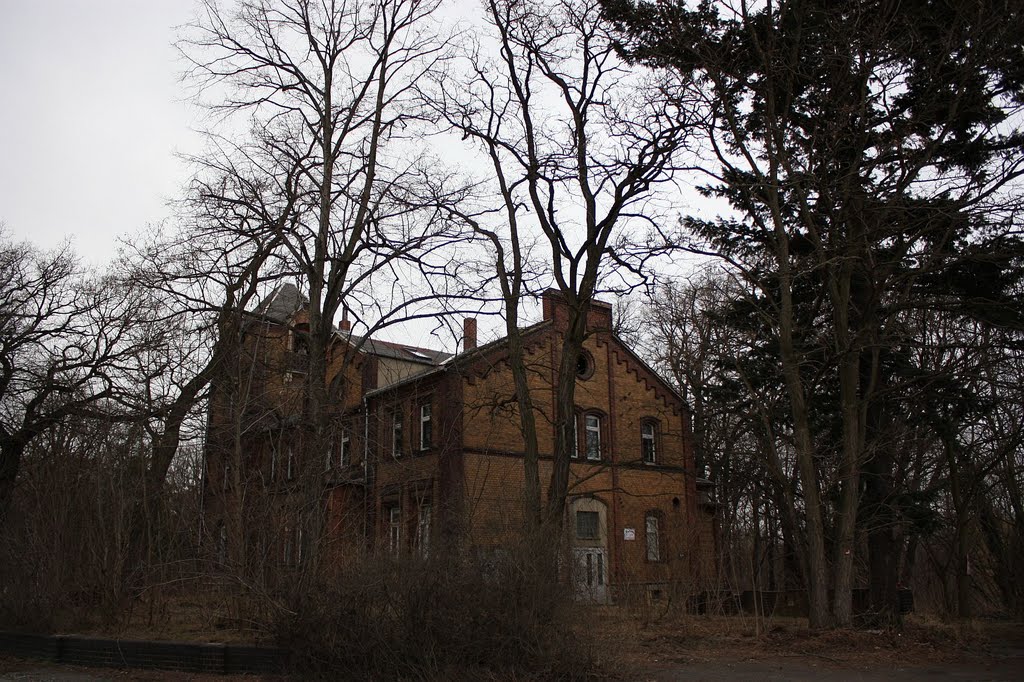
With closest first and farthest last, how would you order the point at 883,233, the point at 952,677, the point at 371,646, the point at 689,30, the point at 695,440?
the point at 371,646 < the point at 952,677 < the point at 883,233 < the point at 689,30 < the point at 695,440

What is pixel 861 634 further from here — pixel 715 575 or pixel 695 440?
pixel 695 440

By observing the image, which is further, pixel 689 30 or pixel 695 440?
pixel 695 440

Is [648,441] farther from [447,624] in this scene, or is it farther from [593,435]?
[447,624]

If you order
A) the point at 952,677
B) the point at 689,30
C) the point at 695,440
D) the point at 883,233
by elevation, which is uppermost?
the point at 689,30

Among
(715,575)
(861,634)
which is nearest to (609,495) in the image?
(715,575)

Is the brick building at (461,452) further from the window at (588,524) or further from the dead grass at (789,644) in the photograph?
the dead grass at (789,644)

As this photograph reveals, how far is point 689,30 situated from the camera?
16984 mm

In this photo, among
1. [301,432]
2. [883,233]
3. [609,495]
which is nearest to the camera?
[301,432]

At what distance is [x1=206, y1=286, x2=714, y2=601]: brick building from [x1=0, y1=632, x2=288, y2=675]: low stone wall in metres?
1.42

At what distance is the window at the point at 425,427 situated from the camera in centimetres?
2777

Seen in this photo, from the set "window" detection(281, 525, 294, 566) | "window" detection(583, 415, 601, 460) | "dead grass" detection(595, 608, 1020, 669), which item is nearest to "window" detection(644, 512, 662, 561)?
"window" detection(583, 415, 601, 460)

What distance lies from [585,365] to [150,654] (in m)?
20.0

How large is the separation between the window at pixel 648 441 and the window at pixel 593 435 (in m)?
1.98

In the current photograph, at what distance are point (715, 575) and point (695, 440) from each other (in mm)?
13902
